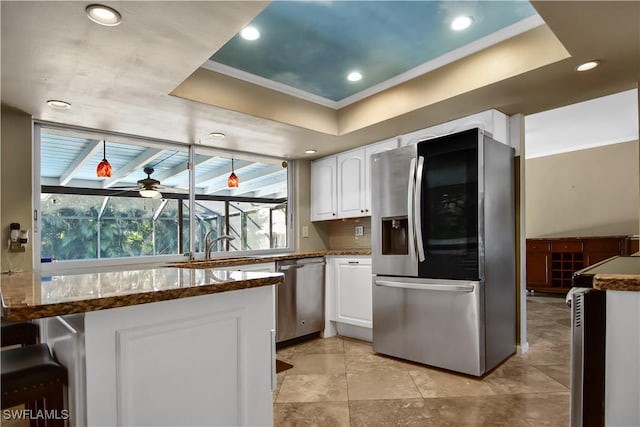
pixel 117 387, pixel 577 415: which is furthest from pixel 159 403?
pixel 577 415

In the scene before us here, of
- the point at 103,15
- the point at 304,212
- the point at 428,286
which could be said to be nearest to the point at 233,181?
the point at 304,212

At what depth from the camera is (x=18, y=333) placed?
5.68ft

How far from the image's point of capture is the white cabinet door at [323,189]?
13.9ft

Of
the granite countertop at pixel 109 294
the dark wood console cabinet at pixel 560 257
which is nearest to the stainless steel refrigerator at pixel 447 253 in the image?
the granite countertop at pixel 109 294

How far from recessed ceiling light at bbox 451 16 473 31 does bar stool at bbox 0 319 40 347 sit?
113 inches

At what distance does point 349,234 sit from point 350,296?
1.03 m

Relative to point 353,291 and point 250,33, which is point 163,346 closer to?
point 250,33

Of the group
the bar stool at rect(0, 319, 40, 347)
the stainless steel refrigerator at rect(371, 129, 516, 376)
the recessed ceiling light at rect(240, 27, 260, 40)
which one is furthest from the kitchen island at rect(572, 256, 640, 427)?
the bar stool at rect(0, 319, 40, 347)

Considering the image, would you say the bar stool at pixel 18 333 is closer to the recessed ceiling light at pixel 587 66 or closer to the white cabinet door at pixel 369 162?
the white cabinet door at pixel 369 162

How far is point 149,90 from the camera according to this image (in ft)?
7.63

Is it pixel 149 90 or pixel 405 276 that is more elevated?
→ pixel 149 90

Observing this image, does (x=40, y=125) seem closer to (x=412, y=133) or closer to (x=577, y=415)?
(x=412, y=133)

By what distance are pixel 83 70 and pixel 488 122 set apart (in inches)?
112

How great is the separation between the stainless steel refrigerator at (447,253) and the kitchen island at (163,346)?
5.44 ft
